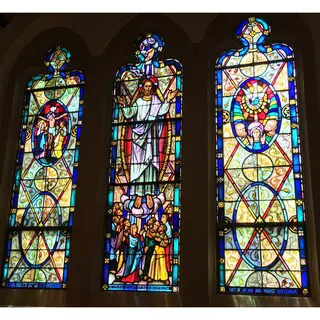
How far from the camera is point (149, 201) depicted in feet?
17.9

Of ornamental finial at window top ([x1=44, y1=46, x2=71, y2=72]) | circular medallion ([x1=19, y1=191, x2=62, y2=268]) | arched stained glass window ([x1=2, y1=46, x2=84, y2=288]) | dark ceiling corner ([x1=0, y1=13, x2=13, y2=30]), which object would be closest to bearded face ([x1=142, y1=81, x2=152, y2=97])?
arched stained glass window ([x1=2, y1=46, x2=84, y2=288])

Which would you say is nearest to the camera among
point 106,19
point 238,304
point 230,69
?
point 238,304

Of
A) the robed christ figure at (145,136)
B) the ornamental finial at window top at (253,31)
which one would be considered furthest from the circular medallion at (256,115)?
the robed christ figure at (145,136)

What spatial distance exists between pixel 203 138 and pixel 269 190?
88 centimetres

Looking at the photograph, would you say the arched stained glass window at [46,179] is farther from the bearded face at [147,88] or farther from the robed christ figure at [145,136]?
the bearded face at [147,88]

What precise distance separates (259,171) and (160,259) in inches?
53.3

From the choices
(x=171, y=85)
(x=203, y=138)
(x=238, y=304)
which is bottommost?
(x=238, y=304)

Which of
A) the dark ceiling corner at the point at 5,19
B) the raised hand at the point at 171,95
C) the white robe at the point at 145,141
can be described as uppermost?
the dark ceiling corner at the point at 5,19

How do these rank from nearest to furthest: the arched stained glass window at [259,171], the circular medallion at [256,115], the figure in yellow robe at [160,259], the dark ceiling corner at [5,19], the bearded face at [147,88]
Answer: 1. the arched stained glass window at [259,171]
2. the figure in yellow robe at [160,259]
3. the circular medallion at [256,115]
4. the bearded face at [147,88]
5. the dark ceiling corner at [5,19]

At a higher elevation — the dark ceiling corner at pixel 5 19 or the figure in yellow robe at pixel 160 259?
the dark ceiling corner at pixel 5 19

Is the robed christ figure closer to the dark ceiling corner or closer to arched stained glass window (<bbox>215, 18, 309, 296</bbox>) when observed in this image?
arched stained glass window (<bbox>215, 18, 309, 296</bbox>)

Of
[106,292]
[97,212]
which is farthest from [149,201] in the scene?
[106,292]

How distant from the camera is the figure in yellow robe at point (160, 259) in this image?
5129 mm

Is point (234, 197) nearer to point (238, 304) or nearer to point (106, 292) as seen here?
point (238, 304)
